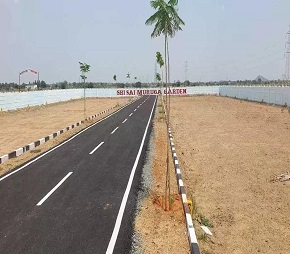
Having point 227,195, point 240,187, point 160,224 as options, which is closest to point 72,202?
point 160,224

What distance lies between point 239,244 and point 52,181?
6.84 meters

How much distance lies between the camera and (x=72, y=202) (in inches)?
390

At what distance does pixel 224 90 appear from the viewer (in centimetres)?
8488

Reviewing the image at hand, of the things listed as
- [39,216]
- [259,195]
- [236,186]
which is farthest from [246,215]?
[39,216]

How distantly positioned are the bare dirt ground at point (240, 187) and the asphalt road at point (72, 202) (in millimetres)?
2004

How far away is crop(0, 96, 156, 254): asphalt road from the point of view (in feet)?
24.1

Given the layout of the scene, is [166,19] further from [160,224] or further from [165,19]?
[160,224]

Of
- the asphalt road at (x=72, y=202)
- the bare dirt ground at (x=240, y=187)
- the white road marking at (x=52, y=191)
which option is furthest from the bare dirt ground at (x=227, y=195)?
the white road marking at (x=52, y=191)

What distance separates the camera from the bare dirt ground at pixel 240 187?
26.5ft

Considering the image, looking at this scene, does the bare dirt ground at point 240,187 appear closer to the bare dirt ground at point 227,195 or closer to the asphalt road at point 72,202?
the bare dirt ground at point 227,195

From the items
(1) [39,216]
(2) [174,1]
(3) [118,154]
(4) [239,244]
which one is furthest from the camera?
(3) [118,154]

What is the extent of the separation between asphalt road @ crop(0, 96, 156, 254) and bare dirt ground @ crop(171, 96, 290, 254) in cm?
200

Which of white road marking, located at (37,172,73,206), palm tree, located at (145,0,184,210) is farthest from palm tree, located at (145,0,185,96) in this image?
white road marking, located at (37,172,73,206)

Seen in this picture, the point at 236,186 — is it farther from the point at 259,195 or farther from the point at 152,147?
the point at 152,147
